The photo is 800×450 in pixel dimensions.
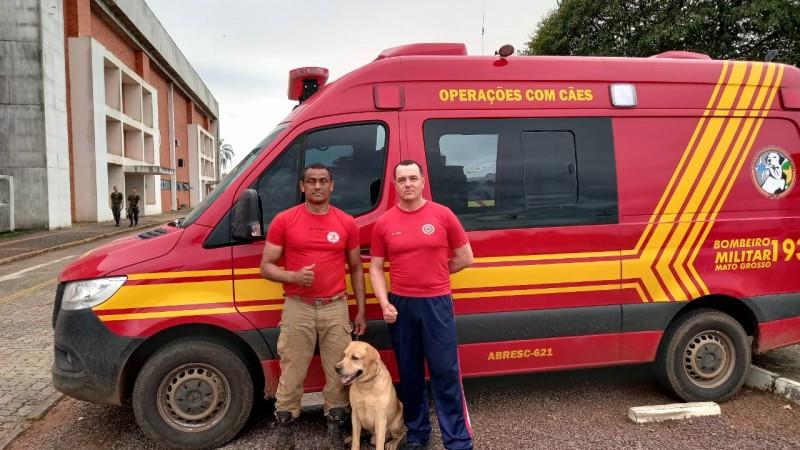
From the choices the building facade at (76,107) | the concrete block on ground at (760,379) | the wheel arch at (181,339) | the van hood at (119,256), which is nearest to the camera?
the van hood at (119,256)

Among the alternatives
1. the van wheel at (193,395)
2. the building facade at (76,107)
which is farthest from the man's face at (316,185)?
the building facade at (76,107)

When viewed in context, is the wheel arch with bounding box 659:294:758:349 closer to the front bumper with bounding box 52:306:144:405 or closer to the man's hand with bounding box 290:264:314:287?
the man's hand with bounding box 290:264:314:287

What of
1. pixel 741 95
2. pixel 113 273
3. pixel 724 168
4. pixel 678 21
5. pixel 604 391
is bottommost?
pixel 604 391

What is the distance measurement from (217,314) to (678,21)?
1590 centimetres

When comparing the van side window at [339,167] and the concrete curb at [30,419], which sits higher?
the van side window at [339,167]

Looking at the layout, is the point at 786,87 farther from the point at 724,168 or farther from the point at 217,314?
the point at 217,314

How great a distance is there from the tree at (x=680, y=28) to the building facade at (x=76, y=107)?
18.1 m

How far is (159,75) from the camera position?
3778 cm

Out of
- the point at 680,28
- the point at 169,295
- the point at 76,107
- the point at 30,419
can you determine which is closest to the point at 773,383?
the point at 169,295

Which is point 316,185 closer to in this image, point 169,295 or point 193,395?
point 169,295

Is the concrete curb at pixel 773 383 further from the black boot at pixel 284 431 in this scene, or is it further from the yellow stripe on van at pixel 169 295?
the yellow stripe on van at pixel 169 295

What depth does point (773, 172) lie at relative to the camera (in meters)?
4.45

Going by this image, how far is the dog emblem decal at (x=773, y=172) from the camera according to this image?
441 centimetres

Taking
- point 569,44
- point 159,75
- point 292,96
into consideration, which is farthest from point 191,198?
point 292,96
